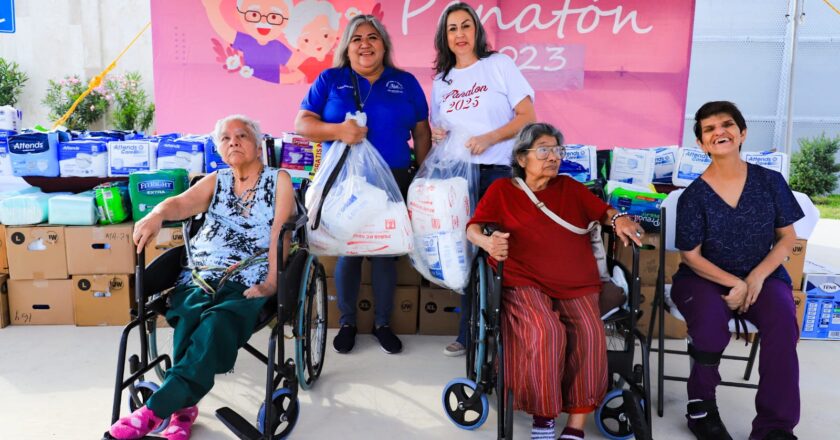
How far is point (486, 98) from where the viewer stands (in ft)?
8.18

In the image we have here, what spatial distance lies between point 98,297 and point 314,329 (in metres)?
1.34

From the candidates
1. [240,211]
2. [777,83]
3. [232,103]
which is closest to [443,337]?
[240,211]

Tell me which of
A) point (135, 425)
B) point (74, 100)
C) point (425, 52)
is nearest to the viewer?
point (135, 425)

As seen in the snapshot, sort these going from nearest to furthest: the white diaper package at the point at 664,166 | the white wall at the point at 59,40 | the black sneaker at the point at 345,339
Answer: the black sneaker at the point at 345,339 < the white diaper package at the point at 664,166 < the white wall at the point at 59,40

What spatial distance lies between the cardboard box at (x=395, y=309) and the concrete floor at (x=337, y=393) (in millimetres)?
106

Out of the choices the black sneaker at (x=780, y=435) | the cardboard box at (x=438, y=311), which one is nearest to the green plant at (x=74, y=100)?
the cardboard box at (x=438, y=311)

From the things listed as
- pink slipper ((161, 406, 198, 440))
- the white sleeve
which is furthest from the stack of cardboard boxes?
the white sleeve

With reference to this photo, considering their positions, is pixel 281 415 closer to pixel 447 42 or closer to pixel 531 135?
pixel 531 135

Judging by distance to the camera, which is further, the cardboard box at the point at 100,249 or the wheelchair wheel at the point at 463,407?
the cardboard box at the point at 100,249

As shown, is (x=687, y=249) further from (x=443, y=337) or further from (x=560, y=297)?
(x=443, y=337)

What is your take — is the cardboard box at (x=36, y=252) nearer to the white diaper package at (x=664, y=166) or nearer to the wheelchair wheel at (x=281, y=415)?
the wheelchair wheel at (x=281, y=415)

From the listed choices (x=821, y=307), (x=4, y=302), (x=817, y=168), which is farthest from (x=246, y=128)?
(x=817, y=168)

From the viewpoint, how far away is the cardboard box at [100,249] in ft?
9.95

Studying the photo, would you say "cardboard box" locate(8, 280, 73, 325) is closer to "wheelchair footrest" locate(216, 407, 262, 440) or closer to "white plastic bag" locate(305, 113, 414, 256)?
"white plastic bag" locate(305, 113, 414, 256)
